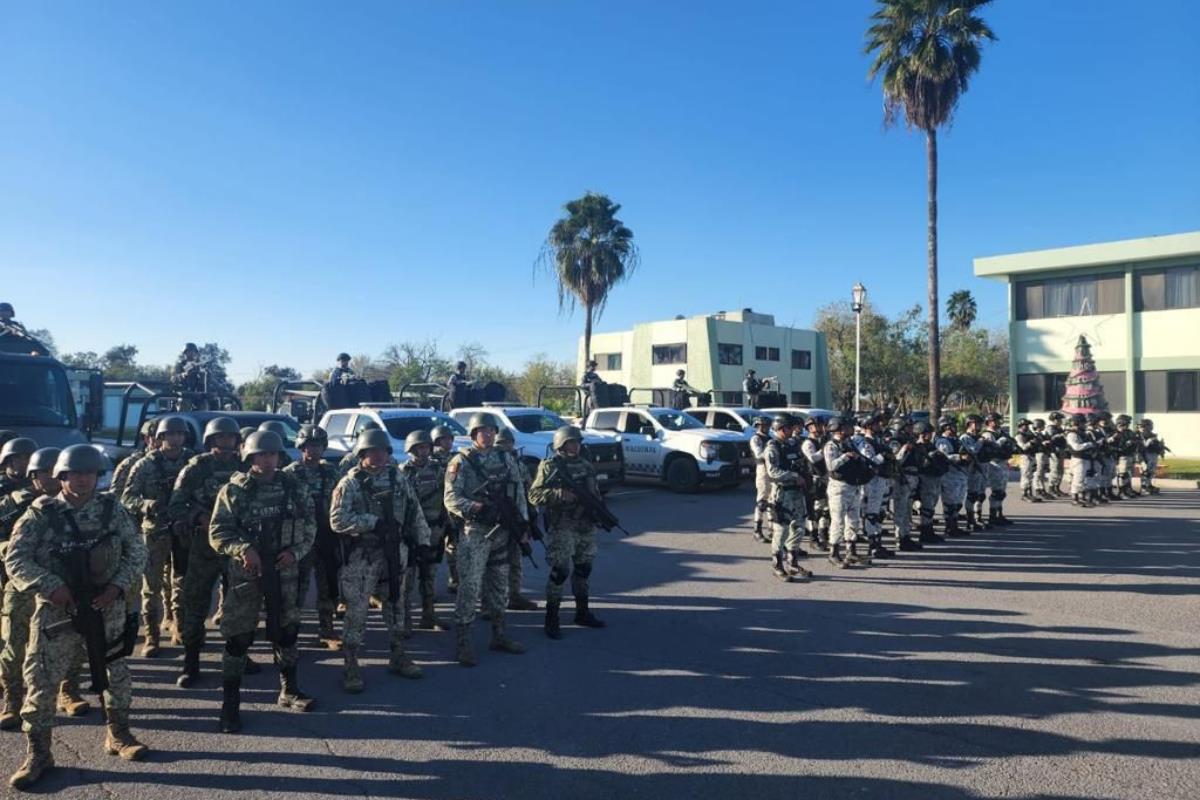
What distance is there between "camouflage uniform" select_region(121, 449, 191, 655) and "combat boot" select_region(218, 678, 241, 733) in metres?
2.00

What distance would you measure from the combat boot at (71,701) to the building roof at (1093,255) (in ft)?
97.0

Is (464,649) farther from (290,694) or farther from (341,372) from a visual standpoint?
(341,372)

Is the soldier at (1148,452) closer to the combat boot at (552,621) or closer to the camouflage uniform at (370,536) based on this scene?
the combat boot at (552,621)

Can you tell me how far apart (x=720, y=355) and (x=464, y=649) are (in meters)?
34.5

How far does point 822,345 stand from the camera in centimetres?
4606

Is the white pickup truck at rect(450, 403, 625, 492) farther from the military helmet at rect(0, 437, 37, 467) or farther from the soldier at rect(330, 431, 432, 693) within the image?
the military helmet at rect(0, 437, 37, 467)

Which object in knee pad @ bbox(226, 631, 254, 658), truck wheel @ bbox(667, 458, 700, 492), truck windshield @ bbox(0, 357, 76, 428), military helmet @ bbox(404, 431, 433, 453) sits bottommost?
knee pad @ bbox(226, 631, 254, 658)

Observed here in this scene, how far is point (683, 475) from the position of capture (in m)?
16.9

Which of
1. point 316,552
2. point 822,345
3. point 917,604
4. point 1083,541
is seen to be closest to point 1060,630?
point 917,604

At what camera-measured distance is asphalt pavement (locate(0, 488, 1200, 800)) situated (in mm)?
4211

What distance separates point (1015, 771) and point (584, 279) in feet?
102

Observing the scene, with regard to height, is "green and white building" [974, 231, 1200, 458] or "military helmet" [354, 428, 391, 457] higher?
"green and white building" [974, 231, 1200, 458]

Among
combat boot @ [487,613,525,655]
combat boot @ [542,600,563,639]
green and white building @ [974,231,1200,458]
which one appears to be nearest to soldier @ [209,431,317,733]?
combat boot @ [487,613,525,655]

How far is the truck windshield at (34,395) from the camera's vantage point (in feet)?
32.0
